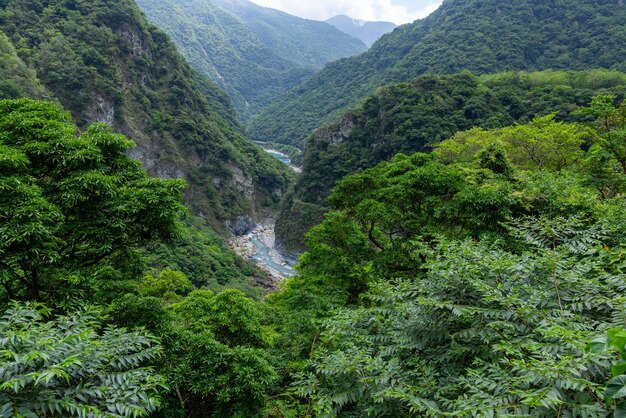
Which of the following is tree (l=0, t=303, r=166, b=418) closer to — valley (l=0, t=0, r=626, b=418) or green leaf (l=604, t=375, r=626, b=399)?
valley (l=0, t=0, r=626, b=418)

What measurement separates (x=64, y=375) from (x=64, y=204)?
5376 mm

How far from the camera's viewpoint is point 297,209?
58.5 m

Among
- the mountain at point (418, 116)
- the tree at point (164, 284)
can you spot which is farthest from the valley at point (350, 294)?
the mountain at point (418, 116)

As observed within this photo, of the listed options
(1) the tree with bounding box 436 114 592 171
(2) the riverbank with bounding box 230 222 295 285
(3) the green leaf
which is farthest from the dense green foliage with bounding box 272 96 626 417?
(2) the riverbank with bounding box 230 222 295 285

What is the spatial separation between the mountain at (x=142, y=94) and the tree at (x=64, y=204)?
5666 centimetres

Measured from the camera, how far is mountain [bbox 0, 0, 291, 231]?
58312 mm

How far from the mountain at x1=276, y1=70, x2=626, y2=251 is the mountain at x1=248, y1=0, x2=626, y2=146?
18.5 metres

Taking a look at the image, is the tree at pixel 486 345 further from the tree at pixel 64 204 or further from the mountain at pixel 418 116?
the mountain at pixel 418 116

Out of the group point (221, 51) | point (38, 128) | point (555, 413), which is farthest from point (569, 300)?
point (221, 51)

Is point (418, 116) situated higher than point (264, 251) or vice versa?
point (418, 116)

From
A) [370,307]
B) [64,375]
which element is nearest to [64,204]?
[64,375]

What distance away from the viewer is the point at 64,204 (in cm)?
693

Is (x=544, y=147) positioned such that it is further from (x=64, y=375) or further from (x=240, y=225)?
(x=240, y=225)

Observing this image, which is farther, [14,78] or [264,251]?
[264,251]
